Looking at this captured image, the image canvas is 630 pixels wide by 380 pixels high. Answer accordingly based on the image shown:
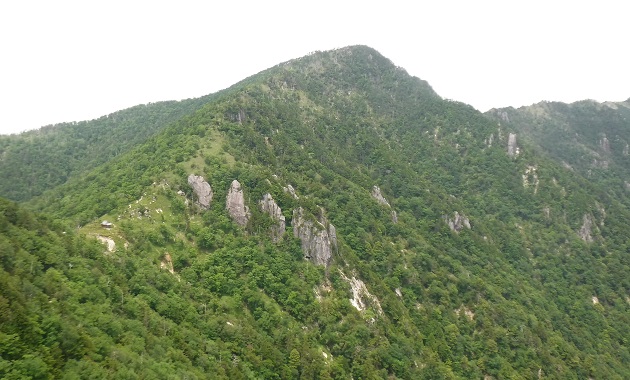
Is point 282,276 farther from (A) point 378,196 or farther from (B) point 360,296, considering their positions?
(A) point 378,196

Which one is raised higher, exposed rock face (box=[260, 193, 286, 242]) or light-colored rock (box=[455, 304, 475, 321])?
exposed rock face (box=[260, 193, 286, 242])

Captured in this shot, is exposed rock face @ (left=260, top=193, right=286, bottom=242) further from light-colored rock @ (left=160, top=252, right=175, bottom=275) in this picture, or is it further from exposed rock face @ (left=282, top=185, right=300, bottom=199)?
light-colored rock @ (left=160, top=252, right=175, bottom=275)

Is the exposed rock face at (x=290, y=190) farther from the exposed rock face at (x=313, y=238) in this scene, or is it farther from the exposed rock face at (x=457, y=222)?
the exposed rock face at (x=457, y=222)

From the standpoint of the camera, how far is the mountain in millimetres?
60000

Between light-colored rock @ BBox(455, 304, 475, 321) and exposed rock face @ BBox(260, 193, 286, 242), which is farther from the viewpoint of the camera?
light-colored rock @ BBox(455, 304, 475, 321)

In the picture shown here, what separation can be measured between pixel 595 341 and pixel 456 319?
2427 inches

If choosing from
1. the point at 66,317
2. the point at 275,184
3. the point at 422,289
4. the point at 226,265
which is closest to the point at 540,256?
the point at 422,289

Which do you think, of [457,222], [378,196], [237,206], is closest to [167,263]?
[237,206]

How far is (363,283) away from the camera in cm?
11756

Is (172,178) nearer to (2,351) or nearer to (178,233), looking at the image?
(178,233)

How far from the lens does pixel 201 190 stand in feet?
367

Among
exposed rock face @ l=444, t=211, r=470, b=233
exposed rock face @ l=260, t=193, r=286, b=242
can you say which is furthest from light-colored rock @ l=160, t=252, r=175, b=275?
exposed rock face @ l=444, t=211, r=470, b=233

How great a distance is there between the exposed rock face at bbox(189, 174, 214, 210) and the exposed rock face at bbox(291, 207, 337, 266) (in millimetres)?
26293

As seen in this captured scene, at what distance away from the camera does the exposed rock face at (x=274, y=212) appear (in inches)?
4464
